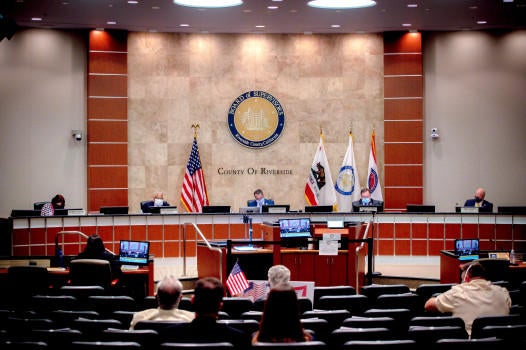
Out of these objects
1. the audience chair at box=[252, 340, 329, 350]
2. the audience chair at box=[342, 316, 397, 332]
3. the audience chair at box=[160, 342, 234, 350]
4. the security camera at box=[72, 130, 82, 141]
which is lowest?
the audience chair at box=[342, 316, 397, 332]

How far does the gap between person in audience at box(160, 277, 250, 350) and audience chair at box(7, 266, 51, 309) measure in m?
4.46

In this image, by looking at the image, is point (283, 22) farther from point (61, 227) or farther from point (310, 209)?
point (61, 227)

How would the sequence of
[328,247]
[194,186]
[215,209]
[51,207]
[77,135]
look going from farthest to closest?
[194,186], [77,135], [215,209], [51,207], [328,247]

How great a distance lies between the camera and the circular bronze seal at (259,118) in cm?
1614

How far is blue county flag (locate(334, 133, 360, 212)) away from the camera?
1593cm

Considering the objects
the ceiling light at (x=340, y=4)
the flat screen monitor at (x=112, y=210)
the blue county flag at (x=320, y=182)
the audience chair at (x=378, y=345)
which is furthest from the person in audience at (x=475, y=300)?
Answer: the blue county flag at (x=320, y=182)

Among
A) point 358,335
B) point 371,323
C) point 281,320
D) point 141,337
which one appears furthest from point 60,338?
point 371,323

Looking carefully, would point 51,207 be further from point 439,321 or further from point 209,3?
point 439,321

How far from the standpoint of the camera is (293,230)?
425 inches

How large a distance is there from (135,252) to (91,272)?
1.05 metres

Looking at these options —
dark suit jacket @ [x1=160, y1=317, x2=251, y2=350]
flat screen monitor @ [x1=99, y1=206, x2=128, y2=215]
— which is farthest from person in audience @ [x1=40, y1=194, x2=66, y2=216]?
dark suit jacket @ [x1=160, y1=317, x2=251, y2=350]

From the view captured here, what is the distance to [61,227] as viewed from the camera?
12.8 m

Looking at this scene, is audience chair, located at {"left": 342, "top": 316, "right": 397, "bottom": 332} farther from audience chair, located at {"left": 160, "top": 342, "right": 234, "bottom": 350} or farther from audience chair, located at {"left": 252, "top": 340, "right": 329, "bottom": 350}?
audience chair, located at {"left": 160, "top": 342, "right": 234, "bottom": 350}

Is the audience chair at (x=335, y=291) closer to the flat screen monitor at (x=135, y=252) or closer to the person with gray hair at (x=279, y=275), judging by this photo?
the person with gray hair at (x=279, y=275)
